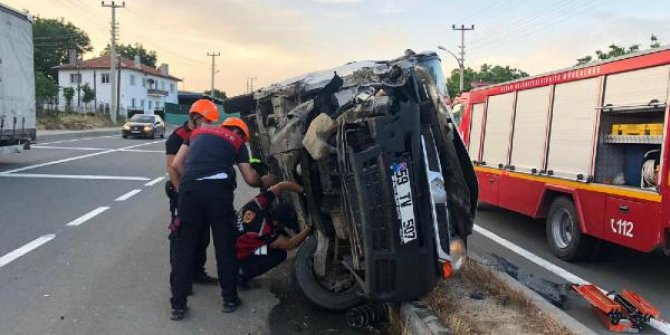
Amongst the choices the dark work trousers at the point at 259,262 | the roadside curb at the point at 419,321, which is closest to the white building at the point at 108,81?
the dark work trousers at the point at 259,262

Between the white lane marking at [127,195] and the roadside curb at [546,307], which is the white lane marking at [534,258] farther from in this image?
the white lane marking at [127,195]

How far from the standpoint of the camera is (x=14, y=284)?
5.48 m

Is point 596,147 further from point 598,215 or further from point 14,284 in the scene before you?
point 14,284

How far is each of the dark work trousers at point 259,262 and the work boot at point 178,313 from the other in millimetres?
821

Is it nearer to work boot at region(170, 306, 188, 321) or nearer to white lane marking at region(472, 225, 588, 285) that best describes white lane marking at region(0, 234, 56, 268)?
work boot at region(170, 306, 188, 321)

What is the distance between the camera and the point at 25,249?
6773 mm

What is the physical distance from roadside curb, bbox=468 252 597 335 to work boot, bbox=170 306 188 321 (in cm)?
274

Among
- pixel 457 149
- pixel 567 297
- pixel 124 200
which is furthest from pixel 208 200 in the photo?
pixel 124 200

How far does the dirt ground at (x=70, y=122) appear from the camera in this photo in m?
38.6

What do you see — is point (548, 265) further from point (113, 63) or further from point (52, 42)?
point (52, 42)

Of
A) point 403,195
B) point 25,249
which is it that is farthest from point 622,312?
point 25,249

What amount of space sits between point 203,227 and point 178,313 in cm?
73

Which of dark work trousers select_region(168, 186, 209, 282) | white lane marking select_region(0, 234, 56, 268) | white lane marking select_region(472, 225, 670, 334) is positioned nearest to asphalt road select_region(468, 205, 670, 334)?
white lane marking select_region(472, 225, 670, 334)

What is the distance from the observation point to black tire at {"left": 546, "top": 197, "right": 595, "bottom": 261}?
720cm
